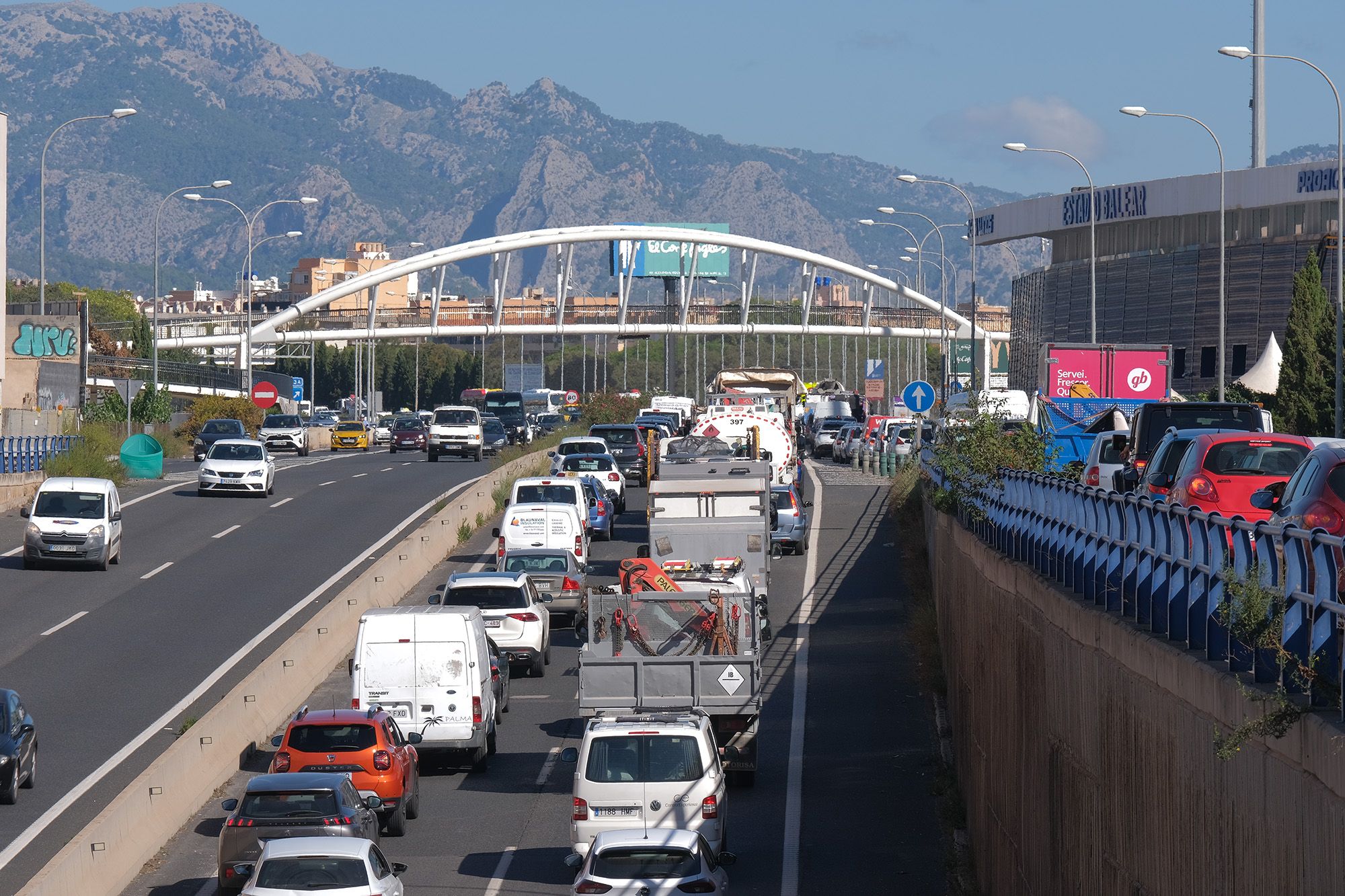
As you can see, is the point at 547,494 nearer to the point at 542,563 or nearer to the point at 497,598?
the point at 542,563

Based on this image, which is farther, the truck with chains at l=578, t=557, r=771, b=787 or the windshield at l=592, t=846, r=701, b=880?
the truck with chains at l=578, t=557, r=771, b=787

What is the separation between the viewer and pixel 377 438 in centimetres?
9650

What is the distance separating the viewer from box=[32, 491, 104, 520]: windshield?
116 feet

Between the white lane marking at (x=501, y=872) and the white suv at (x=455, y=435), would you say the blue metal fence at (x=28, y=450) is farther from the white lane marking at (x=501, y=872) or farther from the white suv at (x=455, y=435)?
the white lane marking at (x=501, y=872)

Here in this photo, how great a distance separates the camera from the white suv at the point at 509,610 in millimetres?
28922

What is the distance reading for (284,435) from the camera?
74.6 meters

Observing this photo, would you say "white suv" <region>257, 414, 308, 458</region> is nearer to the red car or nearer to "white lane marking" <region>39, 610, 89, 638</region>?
"white lane marking" <region>39, 610, 89, 638</region>

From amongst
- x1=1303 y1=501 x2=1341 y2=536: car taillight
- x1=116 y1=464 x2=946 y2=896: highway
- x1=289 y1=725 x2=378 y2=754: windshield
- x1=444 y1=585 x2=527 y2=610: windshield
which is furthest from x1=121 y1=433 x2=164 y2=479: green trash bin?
x1=1303 y1=501 x2=1341 y2=536: car taillight

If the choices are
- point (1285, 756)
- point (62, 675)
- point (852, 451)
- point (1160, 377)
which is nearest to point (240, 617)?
point (62, 675)

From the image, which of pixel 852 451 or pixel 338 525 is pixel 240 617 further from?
pixel 852 451

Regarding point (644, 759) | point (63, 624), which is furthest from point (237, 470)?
point (644, 759)

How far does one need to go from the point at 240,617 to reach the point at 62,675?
514cm

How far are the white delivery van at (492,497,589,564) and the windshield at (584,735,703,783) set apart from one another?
55.7 feet

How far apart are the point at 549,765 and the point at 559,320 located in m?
136
